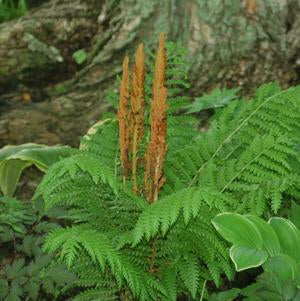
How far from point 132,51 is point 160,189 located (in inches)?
74.5


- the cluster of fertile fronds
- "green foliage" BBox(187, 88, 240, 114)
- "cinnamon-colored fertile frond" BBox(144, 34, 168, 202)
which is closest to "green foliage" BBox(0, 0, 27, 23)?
"green foliage" BBox(187, 88, 240, 114)

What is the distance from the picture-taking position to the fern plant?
193 centimetres

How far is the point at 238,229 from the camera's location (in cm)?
178

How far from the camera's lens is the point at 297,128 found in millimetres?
2520

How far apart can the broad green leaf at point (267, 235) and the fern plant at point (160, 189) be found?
103 millimetres

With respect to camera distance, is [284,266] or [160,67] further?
[160,67]

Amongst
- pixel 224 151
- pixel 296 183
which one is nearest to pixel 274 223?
pixel 296 183

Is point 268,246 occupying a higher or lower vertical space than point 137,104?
lower

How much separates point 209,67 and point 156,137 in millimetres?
2012

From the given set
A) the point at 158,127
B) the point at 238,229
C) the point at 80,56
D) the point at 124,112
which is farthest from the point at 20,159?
the point at 238,229

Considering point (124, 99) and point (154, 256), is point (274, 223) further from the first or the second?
point (124, 99)

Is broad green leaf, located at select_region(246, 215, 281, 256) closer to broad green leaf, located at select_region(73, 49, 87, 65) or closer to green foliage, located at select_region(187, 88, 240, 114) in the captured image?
green foliage, located at select_region(187, 88, 240, 114)

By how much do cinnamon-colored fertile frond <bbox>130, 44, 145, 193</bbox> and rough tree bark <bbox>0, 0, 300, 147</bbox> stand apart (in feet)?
5.96

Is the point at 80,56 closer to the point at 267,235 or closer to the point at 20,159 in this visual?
the point at 20,159
